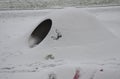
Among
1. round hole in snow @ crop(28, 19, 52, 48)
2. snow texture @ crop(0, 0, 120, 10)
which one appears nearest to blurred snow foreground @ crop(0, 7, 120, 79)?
round hole in snow @ crop(28, 19, 52, 48)

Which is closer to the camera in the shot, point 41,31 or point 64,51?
point 64,51

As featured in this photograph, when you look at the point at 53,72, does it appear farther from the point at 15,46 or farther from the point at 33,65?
the point at 15,46

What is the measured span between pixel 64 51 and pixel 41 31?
1.40 meters

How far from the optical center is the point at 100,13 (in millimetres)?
11023

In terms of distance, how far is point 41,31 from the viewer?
686 centimetres

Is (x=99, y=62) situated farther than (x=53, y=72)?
Yes

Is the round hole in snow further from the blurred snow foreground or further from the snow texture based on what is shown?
the snow texture

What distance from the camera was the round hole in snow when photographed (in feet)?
21.8

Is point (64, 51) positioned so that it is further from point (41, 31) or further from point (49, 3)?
point (49, 3)

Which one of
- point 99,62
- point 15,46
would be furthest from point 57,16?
point 99,62

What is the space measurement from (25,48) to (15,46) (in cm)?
42

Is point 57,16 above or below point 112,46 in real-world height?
above

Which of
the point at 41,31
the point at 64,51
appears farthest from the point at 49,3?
the point at 64,51

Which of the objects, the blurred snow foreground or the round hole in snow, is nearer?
the blurred snow foreground
